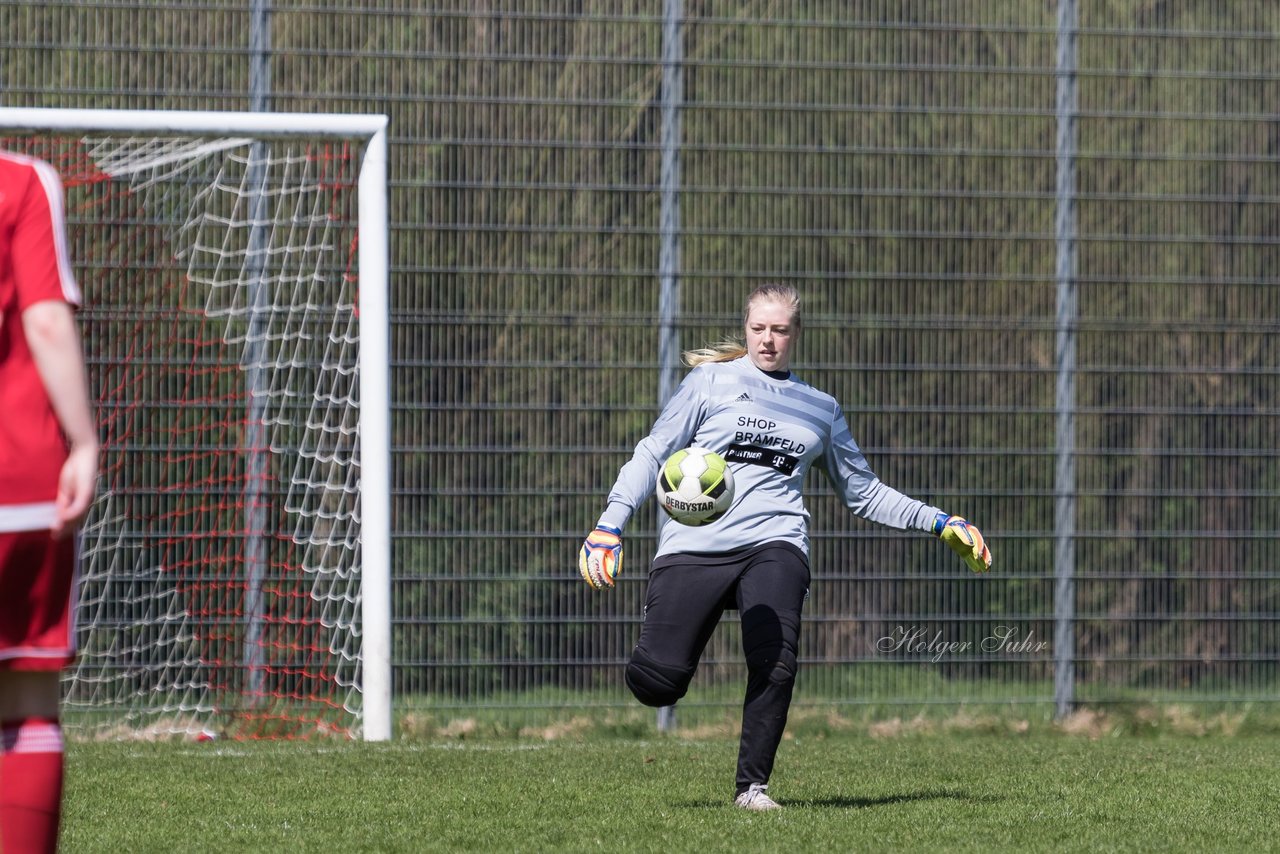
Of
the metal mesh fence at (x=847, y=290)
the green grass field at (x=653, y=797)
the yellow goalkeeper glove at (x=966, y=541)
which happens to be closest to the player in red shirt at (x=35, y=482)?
the green grass field at (x=653, y=797)

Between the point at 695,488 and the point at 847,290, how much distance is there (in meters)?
4.36

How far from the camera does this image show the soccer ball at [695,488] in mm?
5355

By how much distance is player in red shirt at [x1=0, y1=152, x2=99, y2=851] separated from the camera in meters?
3.02

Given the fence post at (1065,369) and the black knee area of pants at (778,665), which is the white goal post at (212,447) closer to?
the black knee area of pants at (778,665)

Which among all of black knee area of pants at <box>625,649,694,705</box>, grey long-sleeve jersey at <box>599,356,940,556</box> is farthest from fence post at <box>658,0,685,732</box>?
black knee area of pants at <box>625,649,694,705</box>

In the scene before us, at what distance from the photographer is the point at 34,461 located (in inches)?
121

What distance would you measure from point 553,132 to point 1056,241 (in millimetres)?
2940

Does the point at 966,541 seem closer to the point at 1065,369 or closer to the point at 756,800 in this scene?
the point at 756,800

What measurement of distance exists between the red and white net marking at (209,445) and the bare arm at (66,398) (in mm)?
5477

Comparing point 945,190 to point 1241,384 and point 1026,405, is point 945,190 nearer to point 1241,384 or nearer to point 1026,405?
point 1026,405

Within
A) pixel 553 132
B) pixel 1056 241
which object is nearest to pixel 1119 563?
pixel 1056 241

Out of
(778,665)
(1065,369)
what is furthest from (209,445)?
(1065,369)

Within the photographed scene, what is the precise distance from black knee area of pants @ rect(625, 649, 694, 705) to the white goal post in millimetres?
3232

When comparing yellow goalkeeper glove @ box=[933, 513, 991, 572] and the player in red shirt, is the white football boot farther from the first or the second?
the player in red shirt
